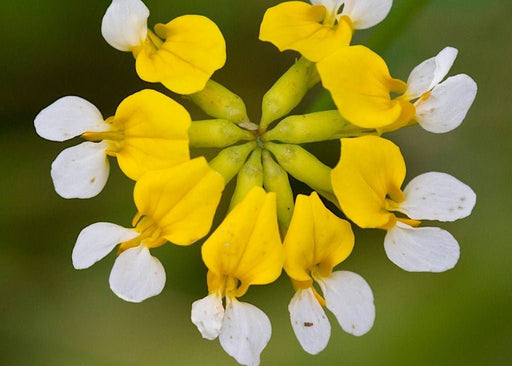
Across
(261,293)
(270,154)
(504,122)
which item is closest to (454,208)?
(270,154)

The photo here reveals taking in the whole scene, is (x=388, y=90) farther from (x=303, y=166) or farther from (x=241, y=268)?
(x=241, y=268)

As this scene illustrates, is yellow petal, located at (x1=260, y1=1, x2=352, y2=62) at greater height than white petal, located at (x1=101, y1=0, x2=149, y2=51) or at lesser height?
greater

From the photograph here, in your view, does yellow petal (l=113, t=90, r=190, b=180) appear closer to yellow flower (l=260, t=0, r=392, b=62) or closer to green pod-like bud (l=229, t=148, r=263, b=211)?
green pod-like bud (l=229, t=148, r=263, b=211)

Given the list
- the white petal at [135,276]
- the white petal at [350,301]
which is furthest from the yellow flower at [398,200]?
the white petal at [135,276]

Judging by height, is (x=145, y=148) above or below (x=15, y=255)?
above

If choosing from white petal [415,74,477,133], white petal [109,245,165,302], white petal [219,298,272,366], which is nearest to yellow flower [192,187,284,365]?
white petal [219,298,272,366]

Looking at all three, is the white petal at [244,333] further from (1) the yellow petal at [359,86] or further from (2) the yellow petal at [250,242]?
(1) the yellow petal at [359,86]

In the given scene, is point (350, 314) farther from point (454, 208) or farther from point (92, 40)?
point (92, 40)

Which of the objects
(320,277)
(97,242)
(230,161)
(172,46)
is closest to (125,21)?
(172,46)
